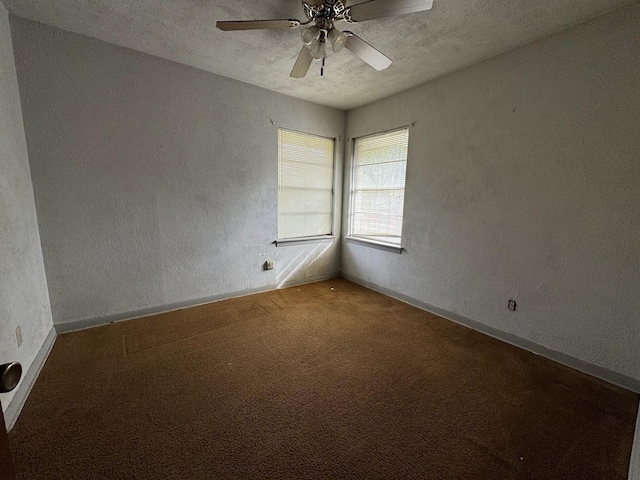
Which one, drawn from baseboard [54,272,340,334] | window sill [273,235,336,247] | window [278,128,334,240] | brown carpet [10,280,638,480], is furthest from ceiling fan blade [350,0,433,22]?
baseboard [54,272,340,334]

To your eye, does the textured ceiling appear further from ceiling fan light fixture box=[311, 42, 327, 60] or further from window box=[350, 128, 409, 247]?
window box=[350, 128, 409, 247]

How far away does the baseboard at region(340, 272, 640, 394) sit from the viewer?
193 cm

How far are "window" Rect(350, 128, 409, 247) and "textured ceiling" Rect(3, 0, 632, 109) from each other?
2.61ft

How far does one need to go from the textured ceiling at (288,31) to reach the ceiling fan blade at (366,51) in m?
0.22

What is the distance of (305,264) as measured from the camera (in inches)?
157

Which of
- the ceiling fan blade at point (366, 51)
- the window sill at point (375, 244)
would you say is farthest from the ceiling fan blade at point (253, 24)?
the window sill at point (375, 244)

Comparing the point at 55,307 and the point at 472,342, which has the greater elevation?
the point at 55,307

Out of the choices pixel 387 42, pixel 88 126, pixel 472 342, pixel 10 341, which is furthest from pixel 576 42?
pixel 10 341

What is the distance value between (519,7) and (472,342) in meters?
2.52

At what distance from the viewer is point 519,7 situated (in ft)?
5.95

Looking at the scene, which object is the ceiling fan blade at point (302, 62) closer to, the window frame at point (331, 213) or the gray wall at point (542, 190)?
the window frame at point (331, 213)

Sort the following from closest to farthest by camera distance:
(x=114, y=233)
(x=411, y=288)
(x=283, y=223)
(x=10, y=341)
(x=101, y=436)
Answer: (x=101, y=436)
(x=10, y=341)
(x=114, y=233)
(x=411, y=288)
(x=283, y=223)

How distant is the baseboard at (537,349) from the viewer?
193 centimetres

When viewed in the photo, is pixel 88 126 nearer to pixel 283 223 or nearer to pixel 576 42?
pixel 283 223
